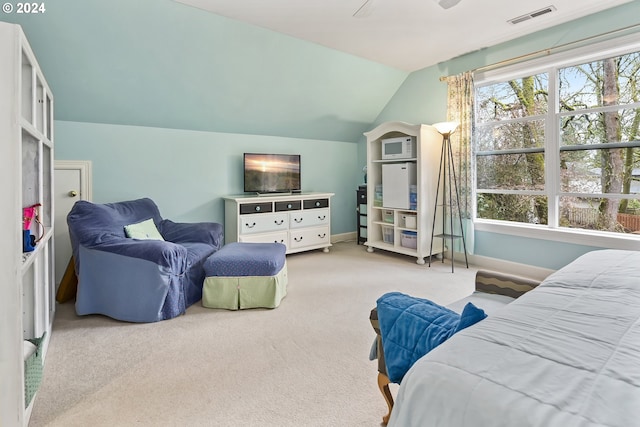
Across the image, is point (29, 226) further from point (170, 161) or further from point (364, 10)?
point (364, 10)

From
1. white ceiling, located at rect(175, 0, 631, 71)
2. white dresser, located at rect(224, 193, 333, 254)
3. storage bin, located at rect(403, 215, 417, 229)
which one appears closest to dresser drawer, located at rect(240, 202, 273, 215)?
white dresser, located at rect(224, 193, 333, 254)

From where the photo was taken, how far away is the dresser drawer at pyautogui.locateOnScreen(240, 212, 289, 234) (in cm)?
427

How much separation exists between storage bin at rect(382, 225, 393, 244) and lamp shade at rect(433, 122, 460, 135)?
1473 mm

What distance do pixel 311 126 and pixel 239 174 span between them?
1.29 metres

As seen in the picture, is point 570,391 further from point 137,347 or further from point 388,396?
point 137,347

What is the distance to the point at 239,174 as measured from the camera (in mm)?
4695

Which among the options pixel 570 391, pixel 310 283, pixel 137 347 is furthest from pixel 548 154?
pixel 137 347

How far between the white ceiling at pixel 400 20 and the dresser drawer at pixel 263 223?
2114 mm

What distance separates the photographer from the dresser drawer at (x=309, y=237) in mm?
4703

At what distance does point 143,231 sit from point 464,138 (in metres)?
3.66

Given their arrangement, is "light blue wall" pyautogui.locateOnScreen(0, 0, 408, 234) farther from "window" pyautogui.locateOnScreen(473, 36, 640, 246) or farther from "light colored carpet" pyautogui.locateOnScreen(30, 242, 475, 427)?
"light colored carpet" pyautogui.locateOnScreen(30, 242, 475, 427)

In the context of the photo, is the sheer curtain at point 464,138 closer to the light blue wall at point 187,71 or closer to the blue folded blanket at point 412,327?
the light blue wall at point 187,71

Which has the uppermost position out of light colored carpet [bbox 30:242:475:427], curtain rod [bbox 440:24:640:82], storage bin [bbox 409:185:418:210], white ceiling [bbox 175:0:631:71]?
white ceiling [bbox 175:0:631:71]
